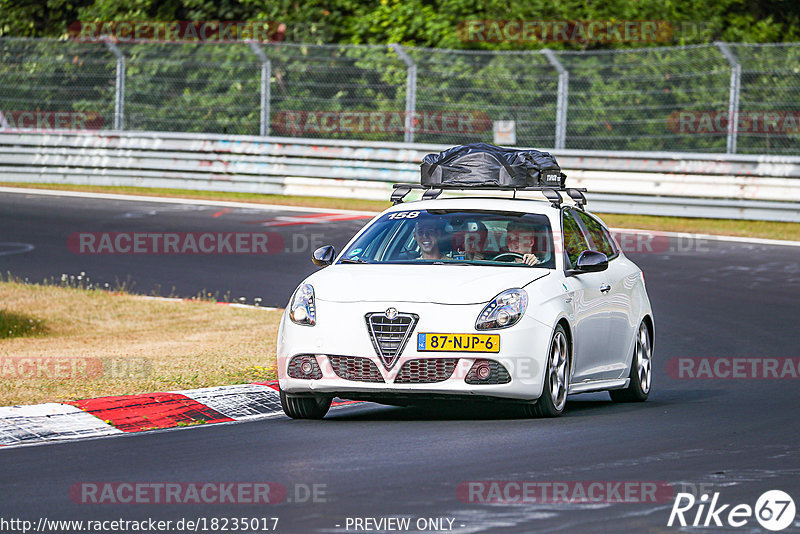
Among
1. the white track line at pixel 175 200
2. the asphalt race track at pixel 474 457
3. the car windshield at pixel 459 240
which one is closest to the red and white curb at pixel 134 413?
the asphalt race track at pixel 474 457

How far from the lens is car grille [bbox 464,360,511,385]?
29.8 ft

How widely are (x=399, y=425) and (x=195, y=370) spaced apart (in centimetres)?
273

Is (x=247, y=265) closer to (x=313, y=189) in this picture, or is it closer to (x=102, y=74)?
(x=313, y=189)

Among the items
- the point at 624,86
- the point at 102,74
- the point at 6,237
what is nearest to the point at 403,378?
the point at 6,237

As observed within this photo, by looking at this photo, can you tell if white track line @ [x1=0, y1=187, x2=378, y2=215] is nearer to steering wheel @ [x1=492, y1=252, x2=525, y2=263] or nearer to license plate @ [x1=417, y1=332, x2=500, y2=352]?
steering wheel @ [x1=492, y1=252, x2=525, y2=263]

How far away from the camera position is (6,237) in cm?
2181

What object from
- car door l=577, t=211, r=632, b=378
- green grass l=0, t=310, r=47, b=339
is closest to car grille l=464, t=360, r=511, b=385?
car door l=577, t=211, r=632, b=378

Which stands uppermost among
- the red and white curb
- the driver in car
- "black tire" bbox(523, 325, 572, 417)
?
the driver in car

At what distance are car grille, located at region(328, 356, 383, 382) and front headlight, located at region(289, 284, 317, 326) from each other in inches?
12.5

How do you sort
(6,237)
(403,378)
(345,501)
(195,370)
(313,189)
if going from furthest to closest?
1. (313,189)
2. (6,237)
3. (195,370)
4. (403,378)
5. (345,501)

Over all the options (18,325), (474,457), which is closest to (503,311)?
(474,457)

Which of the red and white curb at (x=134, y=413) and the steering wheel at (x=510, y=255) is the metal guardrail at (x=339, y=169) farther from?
the red and white curb at (x=134, y=413)

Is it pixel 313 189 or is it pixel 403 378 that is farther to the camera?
pixel 313 189

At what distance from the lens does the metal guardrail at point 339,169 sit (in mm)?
23969
